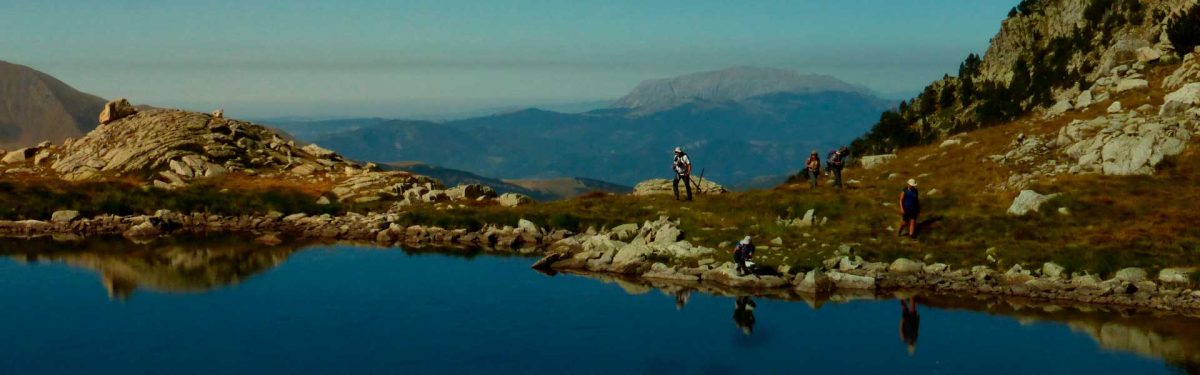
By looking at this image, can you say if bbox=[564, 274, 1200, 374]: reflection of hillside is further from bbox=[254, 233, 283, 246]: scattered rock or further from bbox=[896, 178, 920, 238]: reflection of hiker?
bbox=[254, 233, 283, 246]: scattered rock

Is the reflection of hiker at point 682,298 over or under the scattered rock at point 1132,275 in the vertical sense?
under

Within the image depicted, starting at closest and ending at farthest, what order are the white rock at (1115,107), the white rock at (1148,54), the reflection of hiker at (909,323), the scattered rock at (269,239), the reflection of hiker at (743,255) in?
the reflection of hiker at (909,323), the reflection of hiker at (743,255), the white rock at (1115,107), the scattered rock at (269,239), the white rock at (1148,54)

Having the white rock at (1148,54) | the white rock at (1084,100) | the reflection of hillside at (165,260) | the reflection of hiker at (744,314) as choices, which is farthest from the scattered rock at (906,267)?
the white rock at (1148,54)

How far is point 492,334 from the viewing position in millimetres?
44031

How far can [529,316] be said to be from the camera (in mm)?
47438

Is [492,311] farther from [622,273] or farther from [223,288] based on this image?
[223,288]

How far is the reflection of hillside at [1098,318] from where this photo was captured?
126 ft

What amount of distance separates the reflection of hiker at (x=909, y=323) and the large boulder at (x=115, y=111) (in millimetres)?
98473

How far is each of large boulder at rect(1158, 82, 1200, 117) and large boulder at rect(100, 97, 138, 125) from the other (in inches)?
4205

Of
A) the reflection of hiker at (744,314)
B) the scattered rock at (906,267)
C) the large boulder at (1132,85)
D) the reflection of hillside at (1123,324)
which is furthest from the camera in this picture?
the large boulder at (1132,85)

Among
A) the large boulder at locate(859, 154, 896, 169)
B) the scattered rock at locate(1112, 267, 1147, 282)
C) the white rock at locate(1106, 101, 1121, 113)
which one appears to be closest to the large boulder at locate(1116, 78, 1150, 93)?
the white rock at locate(1106, 101, 1121, 113)

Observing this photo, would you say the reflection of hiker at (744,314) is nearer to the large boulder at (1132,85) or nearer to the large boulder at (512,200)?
the large boulder at (512,200)

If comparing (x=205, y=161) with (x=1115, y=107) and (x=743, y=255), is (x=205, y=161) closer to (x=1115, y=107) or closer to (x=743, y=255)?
(x=743, y=255)

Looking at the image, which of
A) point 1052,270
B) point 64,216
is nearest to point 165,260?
point 64,216
